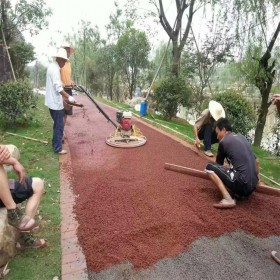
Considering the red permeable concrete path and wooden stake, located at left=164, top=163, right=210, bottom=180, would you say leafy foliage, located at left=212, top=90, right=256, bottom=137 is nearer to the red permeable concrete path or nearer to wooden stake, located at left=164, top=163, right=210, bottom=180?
the red permeable concrete path

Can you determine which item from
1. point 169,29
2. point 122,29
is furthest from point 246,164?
point 122,29

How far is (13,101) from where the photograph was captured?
7.09 m

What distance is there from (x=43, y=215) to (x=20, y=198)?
2.56ft

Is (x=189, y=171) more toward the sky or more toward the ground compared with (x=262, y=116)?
more toward the ground

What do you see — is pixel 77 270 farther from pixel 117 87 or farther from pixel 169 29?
pixel 117 87

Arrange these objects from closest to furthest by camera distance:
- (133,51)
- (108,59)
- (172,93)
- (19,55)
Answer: (172,93) → (19,55) → (133,51) → (108,59)

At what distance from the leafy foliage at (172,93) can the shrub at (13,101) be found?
173 inches

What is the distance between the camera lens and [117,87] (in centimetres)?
3359

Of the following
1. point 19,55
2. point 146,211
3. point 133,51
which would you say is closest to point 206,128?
point 146,211

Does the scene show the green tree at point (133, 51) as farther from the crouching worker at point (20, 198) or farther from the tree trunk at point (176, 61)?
the crouching worker at point (20, 198)

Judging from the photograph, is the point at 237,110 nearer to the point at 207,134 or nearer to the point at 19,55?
the point at 207,134

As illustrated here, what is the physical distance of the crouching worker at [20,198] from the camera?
8.49 feet

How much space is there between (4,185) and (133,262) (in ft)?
4.48

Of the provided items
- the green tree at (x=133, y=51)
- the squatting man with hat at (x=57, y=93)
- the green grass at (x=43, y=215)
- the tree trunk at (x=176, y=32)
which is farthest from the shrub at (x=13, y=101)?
the green tree at (x=133, y=51)
